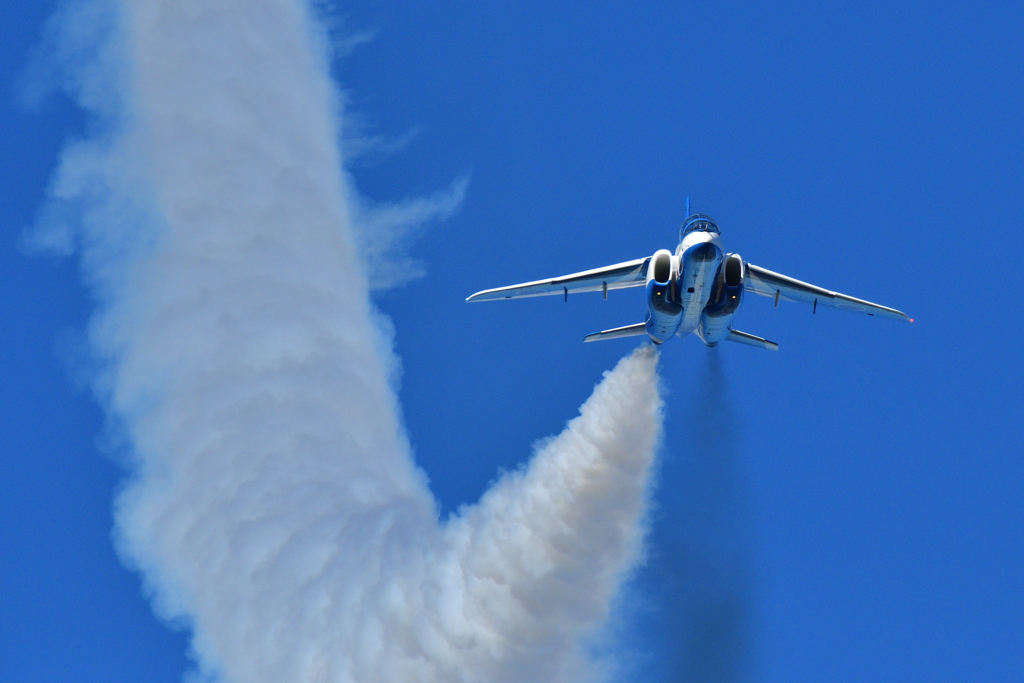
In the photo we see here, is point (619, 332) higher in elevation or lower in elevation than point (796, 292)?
lower

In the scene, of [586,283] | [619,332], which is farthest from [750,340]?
A: [586,283]

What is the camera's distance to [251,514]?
4872 centimetres

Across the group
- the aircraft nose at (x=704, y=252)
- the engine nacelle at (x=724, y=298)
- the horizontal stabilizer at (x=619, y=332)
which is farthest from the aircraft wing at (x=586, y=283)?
the aircraft nose at (x=704, y=252)

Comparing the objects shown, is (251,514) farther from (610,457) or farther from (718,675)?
(718,675)

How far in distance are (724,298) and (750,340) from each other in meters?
4.69

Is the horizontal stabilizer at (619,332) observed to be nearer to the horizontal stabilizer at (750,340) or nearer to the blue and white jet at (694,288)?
the blue and white jet at (694,288)

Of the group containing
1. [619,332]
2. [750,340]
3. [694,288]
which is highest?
[750,340]

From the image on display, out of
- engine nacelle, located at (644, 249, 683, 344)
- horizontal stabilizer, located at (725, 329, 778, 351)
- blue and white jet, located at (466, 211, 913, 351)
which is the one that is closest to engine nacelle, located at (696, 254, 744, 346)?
blue and white jet, located at (466, 211, 913, 351)

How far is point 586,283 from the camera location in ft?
138

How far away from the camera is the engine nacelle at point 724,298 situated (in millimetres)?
38406

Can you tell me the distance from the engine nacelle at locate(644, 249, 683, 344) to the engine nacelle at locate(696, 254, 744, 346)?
44.6 inches

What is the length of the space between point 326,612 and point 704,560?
56.4 ft

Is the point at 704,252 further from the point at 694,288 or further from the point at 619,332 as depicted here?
the point at 619,332

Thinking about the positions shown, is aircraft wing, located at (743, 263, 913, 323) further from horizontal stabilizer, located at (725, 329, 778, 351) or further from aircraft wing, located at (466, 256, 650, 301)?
aircraft wing, located at (466, 256, 650, 301)
